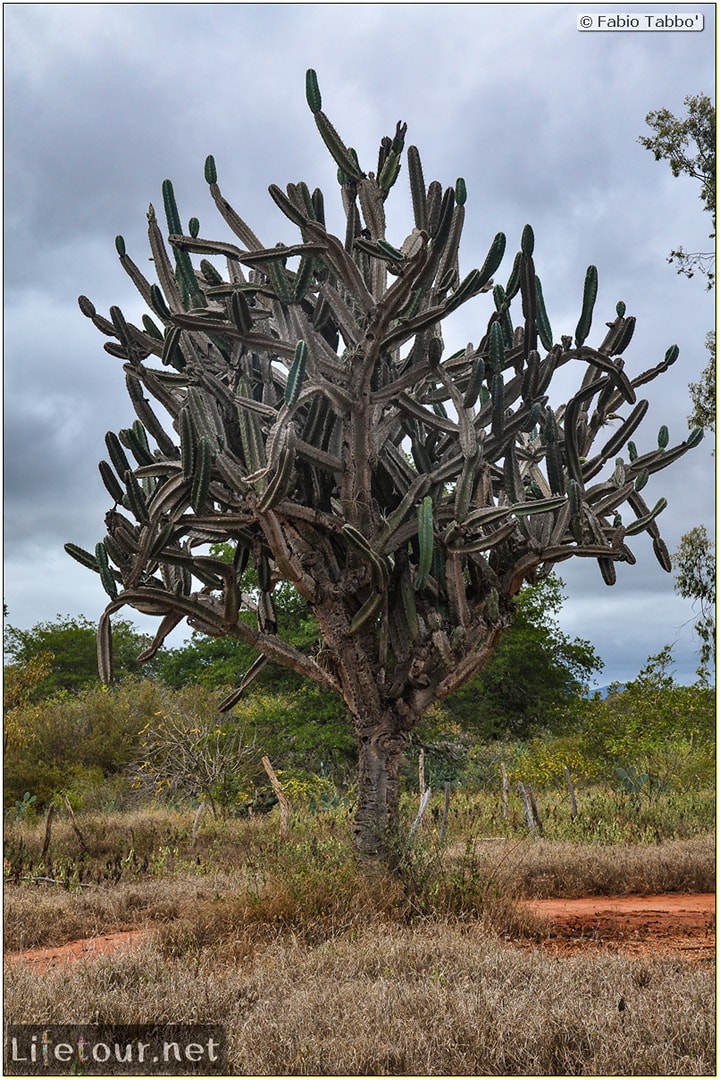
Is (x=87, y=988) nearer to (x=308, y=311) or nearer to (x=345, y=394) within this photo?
(x=345, y=394)

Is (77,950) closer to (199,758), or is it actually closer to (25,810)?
(199,758)

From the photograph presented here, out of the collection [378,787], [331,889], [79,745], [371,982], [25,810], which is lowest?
[25,810]

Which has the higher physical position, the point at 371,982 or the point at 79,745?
the point at 371,982

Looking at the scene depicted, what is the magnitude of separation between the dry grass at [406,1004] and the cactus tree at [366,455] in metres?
1.73

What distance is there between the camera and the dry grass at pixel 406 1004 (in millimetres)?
3777

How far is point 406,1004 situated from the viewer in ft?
13.9

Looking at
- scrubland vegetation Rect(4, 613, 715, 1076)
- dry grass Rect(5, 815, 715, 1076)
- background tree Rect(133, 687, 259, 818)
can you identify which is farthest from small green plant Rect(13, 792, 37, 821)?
dry grass Rect(5, 815, 715, 1076)

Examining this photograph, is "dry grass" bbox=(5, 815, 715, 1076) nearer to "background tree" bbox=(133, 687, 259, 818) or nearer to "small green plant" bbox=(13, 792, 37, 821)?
"background tree" bbox=(133, 687, 259, 818)

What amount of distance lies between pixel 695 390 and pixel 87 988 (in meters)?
14.7

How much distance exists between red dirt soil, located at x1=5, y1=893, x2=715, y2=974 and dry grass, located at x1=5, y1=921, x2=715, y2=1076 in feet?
2.15

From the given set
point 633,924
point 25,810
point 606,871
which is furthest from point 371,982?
point 25,810

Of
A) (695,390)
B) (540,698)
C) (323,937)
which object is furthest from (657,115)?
(323,937)

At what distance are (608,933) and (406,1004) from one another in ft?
10.3

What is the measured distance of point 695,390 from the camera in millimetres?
15891
